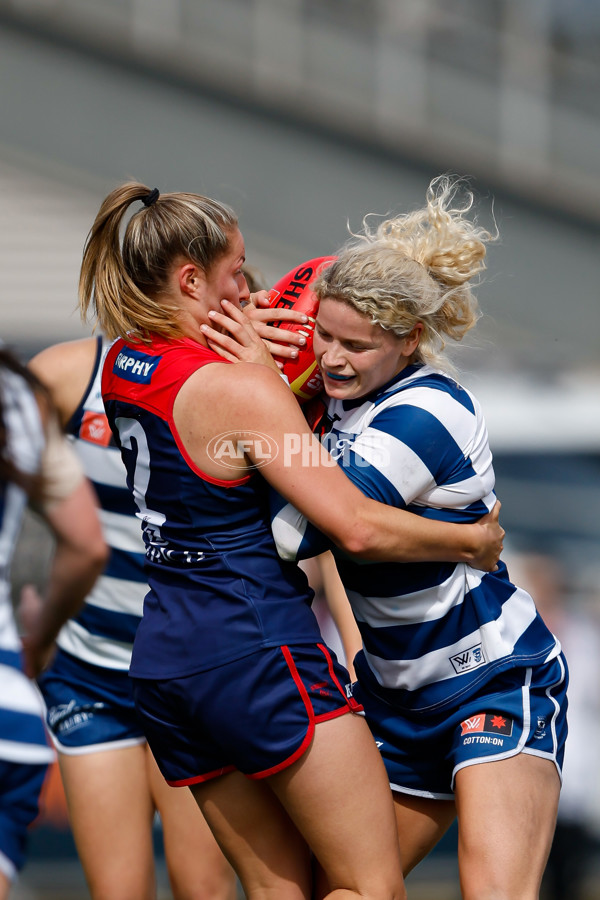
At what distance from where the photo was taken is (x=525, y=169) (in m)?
9.20

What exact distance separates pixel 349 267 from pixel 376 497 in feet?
1.92

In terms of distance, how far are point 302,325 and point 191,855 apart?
1781 mm

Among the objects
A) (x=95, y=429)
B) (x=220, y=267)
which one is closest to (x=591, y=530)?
(x=95, y=429)

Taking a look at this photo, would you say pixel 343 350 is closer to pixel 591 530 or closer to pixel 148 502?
pixel 148 502

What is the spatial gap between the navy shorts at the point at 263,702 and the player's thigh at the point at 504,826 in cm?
39

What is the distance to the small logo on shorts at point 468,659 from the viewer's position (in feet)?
8.96

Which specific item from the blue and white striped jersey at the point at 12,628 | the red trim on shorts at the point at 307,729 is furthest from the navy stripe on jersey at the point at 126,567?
the blue and white striped jersey at the point at 12,628

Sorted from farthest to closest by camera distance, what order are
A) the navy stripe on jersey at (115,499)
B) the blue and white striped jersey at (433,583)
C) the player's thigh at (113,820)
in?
1. the navy stripe on jersey at (115,499)
2. the player's thigh at (113,820)
3. the blue and white striped jersey at (433,583)

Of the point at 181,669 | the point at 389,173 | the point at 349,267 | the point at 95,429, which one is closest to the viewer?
the point at 181,669

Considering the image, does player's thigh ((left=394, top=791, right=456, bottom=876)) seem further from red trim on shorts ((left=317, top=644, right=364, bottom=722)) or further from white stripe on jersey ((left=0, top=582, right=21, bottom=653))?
white stripe on jersey ((left=0, top=582, right=21, bottom=653))

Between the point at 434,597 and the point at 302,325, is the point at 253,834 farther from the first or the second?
the point at 302,325

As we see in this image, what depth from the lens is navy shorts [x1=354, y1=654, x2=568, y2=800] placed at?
2664 millimetres

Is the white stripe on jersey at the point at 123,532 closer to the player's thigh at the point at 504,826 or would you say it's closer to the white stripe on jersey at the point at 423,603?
the white stripe on jersey at the point at 423,603

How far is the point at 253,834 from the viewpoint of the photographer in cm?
260
